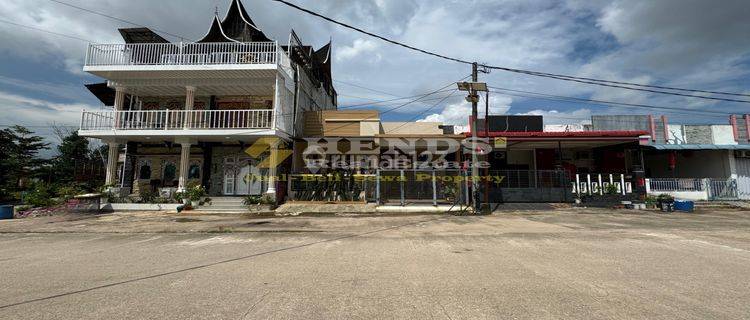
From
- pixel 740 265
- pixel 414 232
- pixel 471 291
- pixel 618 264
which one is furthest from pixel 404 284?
pixel 740 265

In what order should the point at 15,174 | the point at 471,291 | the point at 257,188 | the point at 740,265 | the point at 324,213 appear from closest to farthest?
the point at 471,291
the point at 740,265
the point at 324,213
the point at 257,188
the point at 15,174

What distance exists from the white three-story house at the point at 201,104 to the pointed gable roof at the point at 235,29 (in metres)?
0.05

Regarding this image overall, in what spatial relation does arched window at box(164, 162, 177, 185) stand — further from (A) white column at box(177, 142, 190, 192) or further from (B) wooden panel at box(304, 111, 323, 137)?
(B) wooden panel at box(304, 111, 323, 137)

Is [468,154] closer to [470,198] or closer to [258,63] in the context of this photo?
[470,198]

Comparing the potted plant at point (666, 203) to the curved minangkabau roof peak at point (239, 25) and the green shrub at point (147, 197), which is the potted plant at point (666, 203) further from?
the green shrub at point (147, 197)

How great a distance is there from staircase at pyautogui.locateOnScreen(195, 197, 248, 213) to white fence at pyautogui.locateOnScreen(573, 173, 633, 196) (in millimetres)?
16162

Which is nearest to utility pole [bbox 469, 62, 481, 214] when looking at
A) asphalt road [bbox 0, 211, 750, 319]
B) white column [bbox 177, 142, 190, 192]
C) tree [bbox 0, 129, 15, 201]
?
asphalt road [bbox 0, 211, 750, 319]

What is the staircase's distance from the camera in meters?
15.0

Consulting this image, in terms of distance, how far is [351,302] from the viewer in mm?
3793

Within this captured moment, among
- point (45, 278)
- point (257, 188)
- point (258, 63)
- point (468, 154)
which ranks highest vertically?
point (258, 63)

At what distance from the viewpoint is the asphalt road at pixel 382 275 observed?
3580mm

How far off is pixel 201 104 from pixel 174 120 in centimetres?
174

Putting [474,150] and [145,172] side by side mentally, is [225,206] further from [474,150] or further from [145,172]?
[474,150]

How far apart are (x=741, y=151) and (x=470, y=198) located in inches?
665
